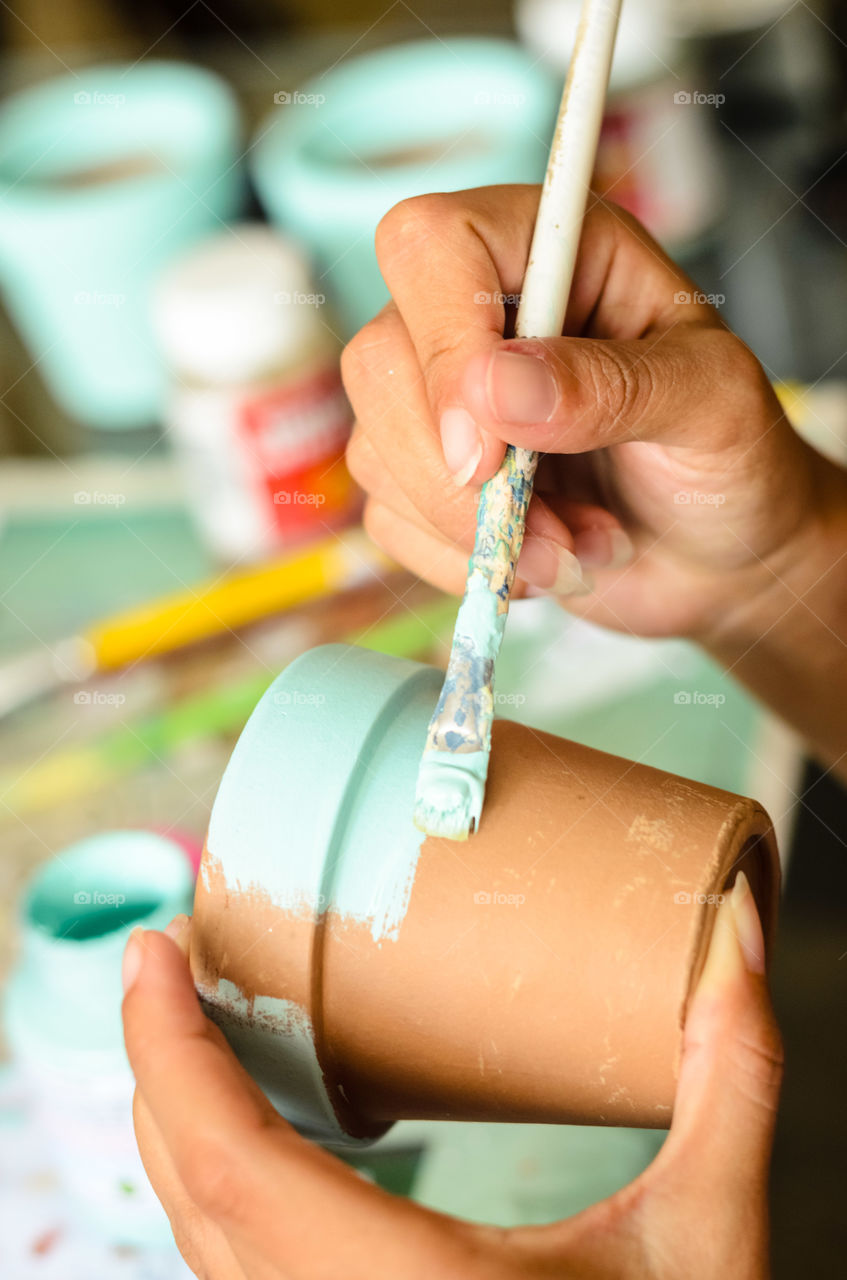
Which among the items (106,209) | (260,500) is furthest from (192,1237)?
(106,209)

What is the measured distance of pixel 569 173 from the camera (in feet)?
1.62

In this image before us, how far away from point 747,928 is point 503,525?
0.19 m

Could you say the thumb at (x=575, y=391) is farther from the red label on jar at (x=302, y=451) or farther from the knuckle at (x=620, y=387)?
the red label on jar at (x=302, y=451)

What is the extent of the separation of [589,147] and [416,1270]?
0.45 m

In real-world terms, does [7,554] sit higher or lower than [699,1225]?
lower

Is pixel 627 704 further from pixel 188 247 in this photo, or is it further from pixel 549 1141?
pixel 188 247

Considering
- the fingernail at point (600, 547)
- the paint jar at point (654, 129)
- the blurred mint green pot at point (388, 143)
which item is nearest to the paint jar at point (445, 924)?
the fingernail at point (600, 547)

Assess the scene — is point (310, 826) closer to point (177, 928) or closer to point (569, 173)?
point (177, 928)

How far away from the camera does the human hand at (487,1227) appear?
35 centimetres

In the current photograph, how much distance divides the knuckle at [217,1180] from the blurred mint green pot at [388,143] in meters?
0.72

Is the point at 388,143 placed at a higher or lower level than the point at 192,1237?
higher

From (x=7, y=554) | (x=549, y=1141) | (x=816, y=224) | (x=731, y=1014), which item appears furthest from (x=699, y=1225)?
(x=816, y=224)

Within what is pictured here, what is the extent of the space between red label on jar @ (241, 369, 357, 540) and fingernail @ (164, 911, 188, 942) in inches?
19.1

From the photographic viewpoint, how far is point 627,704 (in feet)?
2.75
